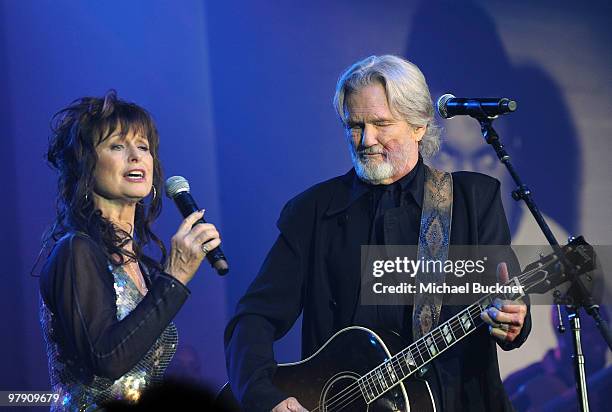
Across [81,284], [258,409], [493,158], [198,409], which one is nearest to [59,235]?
[81,284]

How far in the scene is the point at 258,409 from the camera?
9.44 ft

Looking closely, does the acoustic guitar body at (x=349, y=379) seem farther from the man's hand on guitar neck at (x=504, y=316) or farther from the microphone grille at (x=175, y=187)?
the microphone grille at (x=175, y=187)

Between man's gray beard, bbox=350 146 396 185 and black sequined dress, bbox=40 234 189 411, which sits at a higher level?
man's gray beard, bbox=350 146 396 185

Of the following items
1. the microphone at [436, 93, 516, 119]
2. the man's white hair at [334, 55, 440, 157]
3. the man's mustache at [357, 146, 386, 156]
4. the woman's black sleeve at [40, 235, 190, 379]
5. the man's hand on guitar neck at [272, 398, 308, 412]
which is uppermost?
the man's white hair at [334, 55, 440, 157]

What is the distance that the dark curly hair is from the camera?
9.09 feet

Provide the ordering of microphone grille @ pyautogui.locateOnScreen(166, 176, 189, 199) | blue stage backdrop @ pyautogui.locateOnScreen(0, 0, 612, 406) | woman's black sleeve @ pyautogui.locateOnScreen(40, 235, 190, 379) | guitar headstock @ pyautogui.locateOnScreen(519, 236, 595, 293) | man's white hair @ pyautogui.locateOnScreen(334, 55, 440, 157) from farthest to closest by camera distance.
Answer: blue stage backdrop @ pyautogui.locateOnScreen(0, 0, 612, 406), man's white hair @ pyautogui.locateOnScreen(334, 55, 440, 157), microphone grille @ pyautogui.locateOnScreen(166, 176, 189, 199), guitar headstock @ pyautogui.locateOnScreen(519, 236, 595, 293), woman's black sleeve @ pyautogui.locateOnScreen(40, 235, 190, 379)

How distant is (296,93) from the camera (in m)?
4.17

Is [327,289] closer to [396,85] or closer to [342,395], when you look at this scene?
[342,395]

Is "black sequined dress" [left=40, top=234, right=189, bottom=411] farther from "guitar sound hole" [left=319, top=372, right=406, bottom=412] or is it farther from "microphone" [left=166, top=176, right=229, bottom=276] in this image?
"guitar sound hole" [left=319, top=372, right=406, bottom=412]

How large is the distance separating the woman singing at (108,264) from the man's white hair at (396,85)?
0.72 meters

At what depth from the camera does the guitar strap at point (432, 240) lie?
9.46 ft

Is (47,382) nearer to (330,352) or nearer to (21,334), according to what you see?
(21,334)

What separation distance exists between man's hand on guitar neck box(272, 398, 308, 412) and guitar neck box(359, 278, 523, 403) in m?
0.22

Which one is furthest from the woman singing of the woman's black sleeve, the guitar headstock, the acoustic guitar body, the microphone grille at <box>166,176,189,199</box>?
the guitar headstock
